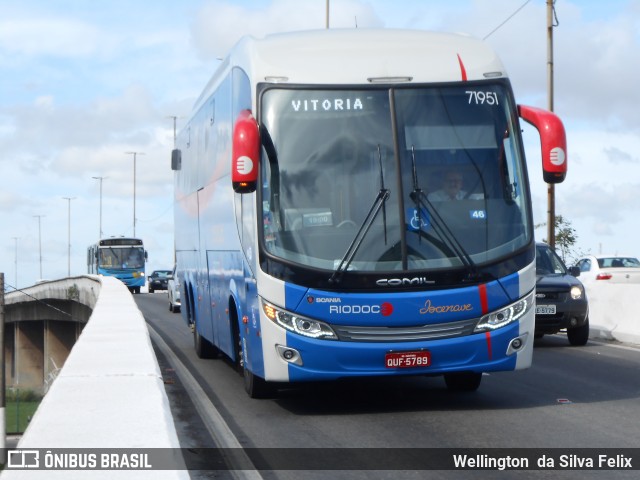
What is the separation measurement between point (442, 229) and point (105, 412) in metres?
4.28

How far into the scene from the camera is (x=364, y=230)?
10492mm

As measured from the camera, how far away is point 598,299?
2189 cm

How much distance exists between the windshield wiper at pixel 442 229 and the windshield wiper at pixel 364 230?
0.26 metres

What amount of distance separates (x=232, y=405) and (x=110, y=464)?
600 centimetres

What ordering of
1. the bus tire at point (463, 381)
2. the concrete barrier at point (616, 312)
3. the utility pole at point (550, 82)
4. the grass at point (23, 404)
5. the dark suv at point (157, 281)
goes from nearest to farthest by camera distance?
the bus tire at point (463, 381) → the concrete barrier at point (616, 312) → the utility pole at point (550, 82) → the grass at point (23, 404) → the dark suv at point (157, 281)

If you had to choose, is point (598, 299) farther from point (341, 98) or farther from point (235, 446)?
point (235, 446)

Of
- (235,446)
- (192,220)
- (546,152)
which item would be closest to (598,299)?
(192,220)

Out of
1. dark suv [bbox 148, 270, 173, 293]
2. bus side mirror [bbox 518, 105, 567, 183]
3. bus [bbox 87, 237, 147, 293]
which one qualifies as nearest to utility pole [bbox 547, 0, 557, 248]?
bus side mirror [bbox 518, 105, 567, 183]

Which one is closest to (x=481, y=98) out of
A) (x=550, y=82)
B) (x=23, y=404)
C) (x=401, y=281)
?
(x=401, y=281)

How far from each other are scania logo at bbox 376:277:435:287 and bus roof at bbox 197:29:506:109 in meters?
1.84

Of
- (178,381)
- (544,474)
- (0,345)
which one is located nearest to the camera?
(544,474)

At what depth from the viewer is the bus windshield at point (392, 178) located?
1053 centimetres

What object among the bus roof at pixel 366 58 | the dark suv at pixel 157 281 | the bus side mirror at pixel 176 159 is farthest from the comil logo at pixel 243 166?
the dark suv at pixel 157 281

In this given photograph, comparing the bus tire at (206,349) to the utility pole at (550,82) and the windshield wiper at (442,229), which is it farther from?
the utility pole at (550,82)
